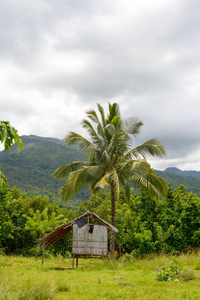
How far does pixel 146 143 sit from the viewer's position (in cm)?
1791

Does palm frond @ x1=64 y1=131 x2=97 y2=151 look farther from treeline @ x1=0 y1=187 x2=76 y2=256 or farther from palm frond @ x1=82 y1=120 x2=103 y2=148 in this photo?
treeline @ x1=0 y1=187 x2=76 y2=256

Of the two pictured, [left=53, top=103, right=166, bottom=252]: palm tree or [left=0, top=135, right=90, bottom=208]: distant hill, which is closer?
[left=53, top=103, right=166, bottom=252]: palm tree

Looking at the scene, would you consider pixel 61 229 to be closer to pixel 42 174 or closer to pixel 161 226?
pixel 161 226

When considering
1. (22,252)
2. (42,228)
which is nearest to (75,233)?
(42,228)

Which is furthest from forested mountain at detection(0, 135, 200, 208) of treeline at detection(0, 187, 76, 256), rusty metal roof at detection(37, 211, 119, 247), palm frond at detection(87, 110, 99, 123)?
palm frond at detection(87, 110, 99, 123)

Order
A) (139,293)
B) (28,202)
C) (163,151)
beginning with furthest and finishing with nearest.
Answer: (28,202), (163,151), (139,293)

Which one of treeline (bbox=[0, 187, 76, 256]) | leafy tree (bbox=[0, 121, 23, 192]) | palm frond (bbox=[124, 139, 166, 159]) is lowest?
→ treeline (bbox=[0, 187, 76, 256])

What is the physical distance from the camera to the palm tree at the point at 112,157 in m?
17.5

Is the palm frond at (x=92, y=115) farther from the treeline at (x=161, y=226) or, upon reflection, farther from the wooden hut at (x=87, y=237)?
the treeline at (x=161, y=226)

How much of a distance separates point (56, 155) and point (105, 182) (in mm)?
172426

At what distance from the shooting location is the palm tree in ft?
57.3

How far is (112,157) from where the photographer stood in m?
18.4

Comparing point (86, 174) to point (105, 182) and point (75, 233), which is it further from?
point (75, 233)

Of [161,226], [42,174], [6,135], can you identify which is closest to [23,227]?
[161,226]
